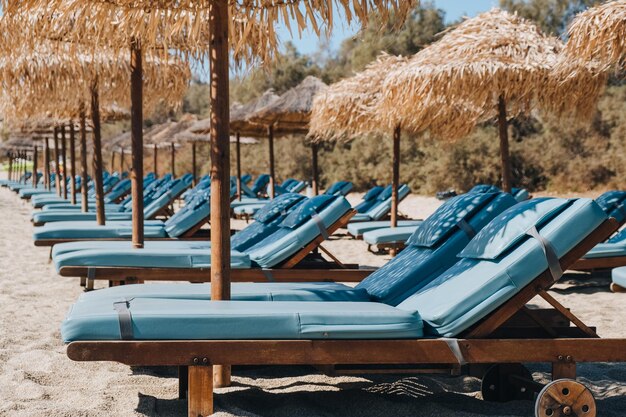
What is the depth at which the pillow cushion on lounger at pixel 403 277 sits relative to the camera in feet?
12.6

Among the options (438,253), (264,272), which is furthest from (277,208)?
(438,253)

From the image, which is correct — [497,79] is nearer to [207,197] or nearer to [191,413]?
[207,197]

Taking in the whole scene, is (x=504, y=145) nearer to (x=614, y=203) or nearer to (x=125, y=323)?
(x=614, y=203)

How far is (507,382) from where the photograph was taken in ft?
11.4

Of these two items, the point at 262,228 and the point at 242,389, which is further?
the point at 262,228

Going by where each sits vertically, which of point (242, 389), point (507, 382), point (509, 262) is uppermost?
point (509, 262)

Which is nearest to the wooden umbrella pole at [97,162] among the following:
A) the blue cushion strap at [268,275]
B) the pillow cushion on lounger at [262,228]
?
the pillow cushion on lounger at [262,228]

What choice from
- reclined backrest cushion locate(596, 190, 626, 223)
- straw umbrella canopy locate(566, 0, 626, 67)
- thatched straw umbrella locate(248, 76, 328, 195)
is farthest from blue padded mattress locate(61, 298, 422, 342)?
thatched straw umbrella locate(248, 76, 328, 195)

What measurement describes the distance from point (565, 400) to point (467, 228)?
122 cm

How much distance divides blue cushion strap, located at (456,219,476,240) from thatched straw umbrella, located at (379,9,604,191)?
3.35 meters

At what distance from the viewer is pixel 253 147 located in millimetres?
31188

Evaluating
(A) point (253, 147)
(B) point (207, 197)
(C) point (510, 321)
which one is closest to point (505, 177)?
(B) point (207, 197)

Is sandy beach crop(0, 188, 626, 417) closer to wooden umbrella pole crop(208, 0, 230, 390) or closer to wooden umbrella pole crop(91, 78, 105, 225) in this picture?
wooden umbrella pole crop(208, 0, 230, 390)

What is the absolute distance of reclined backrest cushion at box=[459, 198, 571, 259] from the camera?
3.29 meters
